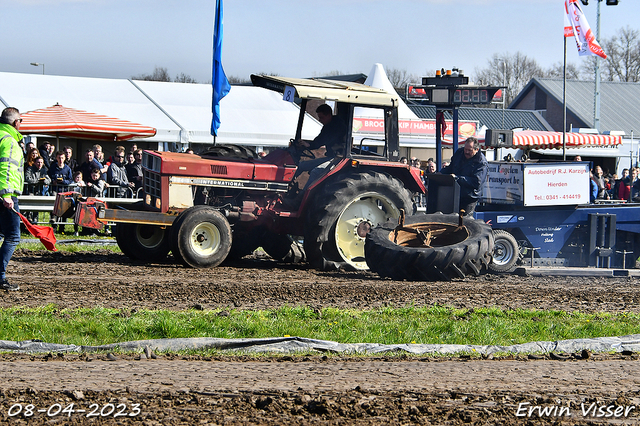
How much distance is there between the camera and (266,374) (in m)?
4.82

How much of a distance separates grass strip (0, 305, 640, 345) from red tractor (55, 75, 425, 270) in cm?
305

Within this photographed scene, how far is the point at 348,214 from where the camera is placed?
34.8 feet

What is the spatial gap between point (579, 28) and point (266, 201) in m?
13.7

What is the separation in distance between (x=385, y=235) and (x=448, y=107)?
3087 mm

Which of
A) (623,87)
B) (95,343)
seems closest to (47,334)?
(95,343)

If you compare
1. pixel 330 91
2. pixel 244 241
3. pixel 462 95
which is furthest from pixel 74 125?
pixel 462 95

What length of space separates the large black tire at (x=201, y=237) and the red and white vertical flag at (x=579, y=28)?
44.0 feet

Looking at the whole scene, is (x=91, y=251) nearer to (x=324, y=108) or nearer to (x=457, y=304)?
(x=324, y=108)

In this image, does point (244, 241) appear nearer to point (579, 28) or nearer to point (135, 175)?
point (135, 175)

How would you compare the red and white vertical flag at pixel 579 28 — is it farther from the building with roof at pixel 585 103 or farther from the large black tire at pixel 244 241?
the building with roof at pixel 585 103

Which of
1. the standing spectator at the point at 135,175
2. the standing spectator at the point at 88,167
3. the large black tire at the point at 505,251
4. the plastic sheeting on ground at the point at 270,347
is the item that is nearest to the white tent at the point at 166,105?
the standing spectator at the point at 135,175

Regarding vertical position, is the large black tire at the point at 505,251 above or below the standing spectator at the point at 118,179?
below

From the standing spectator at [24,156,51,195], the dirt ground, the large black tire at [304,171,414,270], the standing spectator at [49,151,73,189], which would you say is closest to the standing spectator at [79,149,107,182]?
the standing spectator at [49,151,73,189]

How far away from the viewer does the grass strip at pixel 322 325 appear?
615 centimetres
